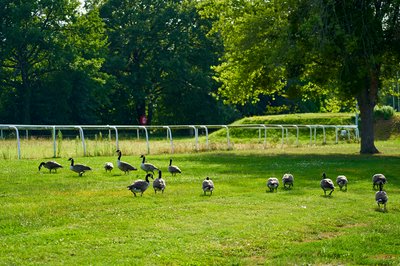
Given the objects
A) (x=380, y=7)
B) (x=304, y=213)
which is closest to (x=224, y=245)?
(x=304, y=213)

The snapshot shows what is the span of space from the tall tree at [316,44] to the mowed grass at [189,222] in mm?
12124

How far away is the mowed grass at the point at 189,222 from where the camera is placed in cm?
1305

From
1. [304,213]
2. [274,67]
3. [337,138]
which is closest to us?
[304,213]

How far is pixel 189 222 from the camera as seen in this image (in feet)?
53.5

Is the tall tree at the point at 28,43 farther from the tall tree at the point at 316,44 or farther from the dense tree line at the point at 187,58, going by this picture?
the tall tree at the point at 316,44

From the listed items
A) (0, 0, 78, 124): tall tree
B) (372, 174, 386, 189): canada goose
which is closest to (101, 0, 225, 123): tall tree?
(0, 0, 78, 124): tall tree

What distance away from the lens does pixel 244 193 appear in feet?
72.7

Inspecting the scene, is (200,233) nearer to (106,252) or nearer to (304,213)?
(106,252)

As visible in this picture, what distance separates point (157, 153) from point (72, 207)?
22391 mm

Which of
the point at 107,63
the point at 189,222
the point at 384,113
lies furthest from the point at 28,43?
the point at 189,222

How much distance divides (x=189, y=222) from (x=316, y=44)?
23.2 metres

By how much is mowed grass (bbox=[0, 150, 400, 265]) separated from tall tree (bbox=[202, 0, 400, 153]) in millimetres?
12124

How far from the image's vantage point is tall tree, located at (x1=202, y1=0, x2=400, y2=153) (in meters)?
37.9

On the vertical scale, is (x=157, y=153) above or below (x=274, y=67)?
below
